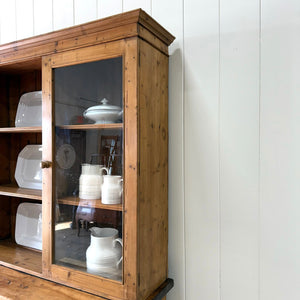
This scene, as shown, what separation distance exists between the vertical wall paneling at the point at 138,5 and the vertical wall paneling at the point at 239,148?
1.14 feet

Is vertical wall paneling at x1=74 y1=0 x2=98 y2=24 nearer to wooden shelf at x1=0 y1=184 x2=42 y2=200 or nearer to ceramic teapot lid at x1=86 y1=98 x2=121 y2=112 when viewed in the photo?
ceramic teapot lid at x1=86 y1=98 x2=121 y2=112

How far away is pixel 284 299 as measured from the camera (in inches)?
40.6

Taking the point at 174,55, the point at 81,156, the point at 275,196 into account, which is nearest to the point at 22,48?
the point at 81,156

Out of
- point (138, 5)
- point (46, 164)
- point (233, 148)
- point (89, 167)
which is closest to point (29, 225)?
point (46, 164)

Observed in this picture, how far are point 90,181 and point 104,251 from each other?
11.2 inches

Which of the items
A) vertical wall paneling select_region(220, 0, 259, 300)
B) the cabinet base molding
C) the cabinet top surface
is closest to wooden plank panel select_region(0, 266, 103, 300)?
the cabinet base molding

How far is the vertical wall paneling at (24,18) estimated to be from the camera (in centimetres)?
162

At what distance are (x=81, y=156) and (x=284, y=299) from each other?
0.97 metres

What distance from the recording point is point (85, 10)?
56.6 inches

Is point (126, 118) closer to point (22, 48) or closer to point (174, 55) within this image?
point (174, 55)

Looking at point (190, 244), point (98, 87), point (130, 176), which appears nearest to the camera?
point (130, 176)

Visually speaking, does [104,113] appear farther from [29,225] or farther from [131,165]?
[29,225]

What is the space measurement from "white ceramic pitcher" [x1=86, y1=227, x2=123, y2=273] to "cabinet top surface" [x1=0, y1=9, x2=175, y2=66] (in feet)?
2.41

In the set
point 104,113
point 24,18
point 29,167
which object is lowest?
point 29,167
